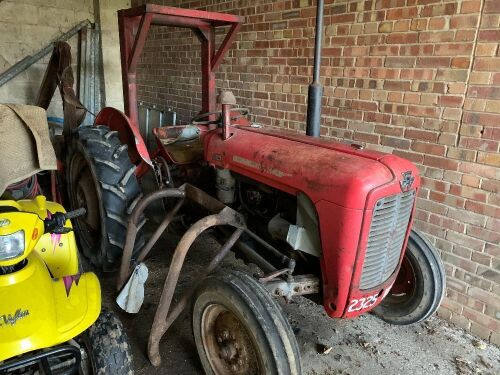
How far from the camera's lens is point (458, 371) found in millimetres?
2043

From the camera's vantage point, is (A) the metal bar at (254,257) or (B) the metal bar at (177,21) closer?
(A) the metal bar at (254,257)

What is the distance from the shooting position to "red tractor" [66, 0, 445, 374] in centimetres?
156

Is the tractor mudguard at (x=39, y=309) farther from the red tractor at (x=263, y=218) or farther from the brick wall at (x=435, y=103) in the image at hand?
the brick wall at (x=435, y=103)

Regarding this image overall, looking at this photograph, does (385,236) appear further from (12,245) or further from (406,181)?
(12,245)

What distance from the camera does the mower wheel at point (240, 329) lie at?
147 centimetres

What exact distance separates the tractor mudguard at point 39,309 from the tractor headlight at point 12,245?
0.32 feet

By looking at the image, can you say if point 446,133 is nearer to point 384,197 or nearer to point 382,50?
point 382,50

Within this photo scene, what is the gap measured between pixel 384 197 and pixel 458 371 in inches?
44.8

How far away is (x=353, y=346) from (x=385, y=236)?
0.83 meters

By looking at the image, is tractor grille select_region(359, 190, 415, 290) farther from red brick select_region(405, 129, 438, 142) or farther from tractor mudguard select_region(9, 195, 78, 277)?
tractor mudguard select_region(9, 195, 78, 277)

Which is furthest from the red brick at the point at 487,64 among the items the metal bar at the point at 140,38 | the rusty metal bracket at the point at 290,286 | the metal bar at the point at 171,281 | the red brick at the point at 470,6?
the metal bar at the point at 140,38

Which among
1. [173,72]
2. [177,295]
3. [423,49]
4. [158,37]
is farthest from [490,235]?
[158,37]

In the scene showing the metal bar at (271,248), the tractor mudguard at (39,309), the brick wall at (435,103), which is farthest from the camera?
the brick wall at (435,103)

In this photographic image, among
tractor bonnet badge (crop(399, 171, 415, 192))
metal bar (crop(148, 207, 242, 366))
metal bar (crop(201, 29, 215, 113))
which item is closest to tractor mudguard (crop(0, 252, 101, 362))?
metal bar (crop(148, 207, 242, 366))
